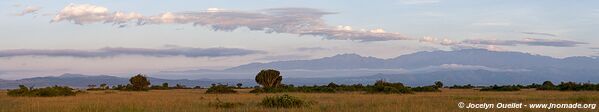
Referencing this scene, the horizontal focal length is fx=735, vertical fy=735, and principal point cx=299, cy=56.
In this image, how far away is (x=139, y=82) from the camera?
230ft

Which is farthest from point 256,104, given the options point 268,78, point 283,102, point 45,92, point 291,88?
point 268,78

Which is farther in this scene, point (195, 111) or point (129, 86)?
point (129, 86)

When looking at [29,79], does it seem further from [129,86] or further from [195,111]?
[195,111]

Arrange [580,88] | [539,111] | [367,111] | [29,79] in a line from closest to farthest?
[539,111], [367,111], [580,88], [29,79]

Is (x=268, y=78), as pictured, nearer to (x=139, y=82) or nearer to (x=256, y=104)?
(x=139, y=82)

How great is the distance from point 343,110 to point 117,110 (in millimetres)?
7039

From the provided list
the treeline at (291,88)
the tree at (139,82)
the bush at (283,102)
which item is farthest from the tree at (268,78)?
the bush at (283,102)

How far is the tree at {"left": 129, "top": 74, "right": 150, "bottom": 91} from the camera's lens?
69.5 m

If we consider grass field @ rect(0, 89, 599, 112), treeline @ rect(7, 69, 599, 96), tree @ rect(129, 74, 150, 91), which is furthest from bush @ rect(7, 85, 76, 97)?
tree @ rect(129, 74, 150, 91)

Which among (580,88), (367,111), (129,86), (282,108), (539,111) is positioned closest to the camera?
(539,111)

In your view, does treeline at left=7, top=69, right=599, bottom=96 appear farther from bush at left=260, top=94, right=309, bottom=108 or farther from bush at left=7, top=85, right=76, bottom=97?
bush at left=260, top=94, right=309, bottom=108

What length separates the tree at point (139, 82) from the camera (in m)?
69.5

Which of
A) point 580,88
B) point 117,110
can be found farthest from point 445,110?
point 580,88

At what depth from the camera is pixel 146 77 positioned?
235ft
